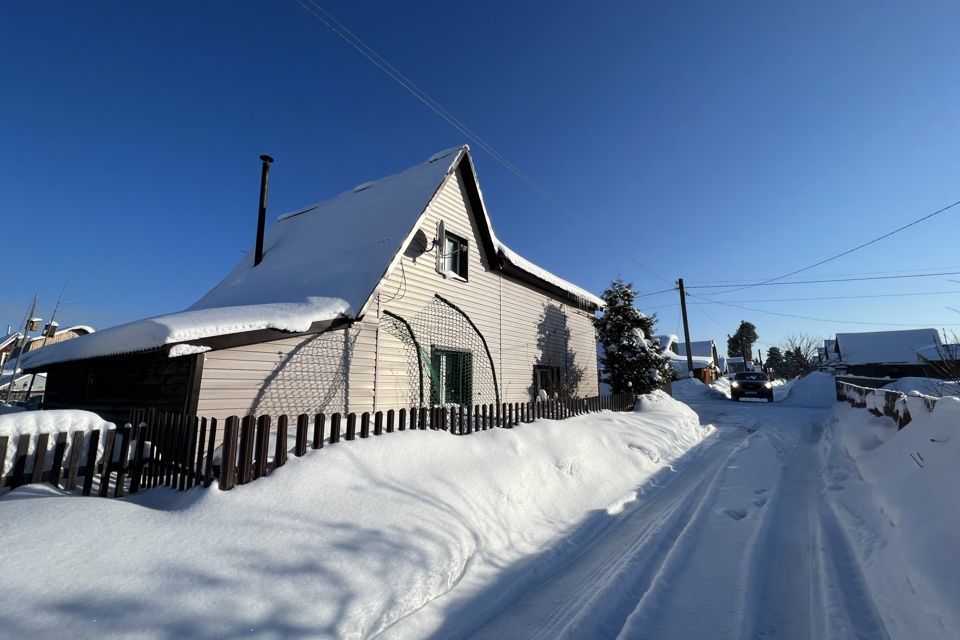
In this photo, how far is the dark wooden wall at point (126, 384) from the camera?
6375mm

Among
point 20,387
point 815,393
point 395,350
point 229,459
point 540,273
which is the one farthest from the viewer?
point 20,387

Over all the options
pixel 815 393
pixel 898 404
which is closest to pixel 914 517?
pixel 898 404

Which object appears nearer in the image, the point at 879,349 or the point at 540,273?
the point at 540,273

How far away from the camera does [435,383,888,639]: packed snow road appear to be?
2.78 metres

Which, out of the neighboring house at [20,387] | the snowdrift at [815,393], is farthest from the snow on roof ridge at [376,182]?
the snowdrift at [815,393]

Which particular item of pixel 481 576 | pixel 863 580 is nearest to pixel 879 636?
pixel 863 580

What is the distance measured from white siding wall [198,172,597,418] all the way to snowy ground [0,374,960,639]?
2.69 m

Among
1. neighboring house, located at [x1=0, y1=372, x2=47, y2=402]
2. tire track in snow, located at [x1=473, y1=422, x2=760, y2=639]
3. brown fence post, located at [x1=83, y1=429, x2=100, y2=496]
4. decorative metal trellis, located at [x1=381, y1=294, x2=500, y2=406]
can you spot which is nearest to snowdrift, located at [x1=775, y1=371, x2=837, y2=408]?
decorative metal trellis, located at [x1=381, y1=294, x2=500, y2=406]

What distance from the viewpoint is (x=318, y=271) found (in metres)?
9.73

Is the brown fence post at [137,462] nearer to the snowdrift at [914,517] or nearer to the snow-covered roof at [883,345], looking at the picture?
the snowdrift at [914,517]

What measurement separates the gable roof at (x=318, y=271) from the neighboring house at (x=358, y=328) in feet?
0.14

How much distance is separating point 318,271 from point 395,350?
2.69 meters

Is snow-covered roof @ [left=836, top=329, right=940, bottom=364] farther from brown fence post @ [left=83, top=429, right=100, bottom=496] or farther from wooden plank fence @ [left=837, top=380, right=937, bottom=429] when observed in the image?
brown fence post @ [left=83, top=429, right=100, bottom=496]

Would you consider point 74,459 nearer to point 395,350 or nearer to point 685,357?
point 395,350
